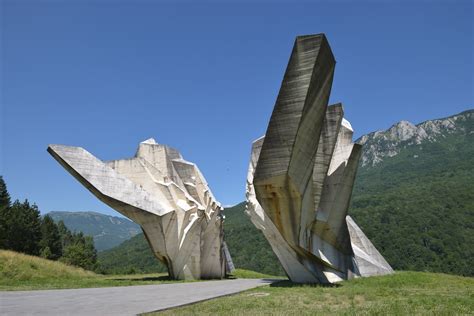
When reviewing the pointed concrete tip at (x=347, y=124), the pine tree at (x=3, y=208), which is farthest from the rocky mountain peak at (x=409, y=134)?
the pointed concrete tip at (x=347, y=124)

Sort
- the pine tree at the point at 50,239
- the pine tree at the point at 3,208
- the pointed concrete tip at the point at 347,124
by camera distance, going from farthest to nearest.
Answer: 1. the pine tree at the point at 50,239
2. the pine tree at the point at 3,208
3. the pointed concrete tip at the point at 347,124

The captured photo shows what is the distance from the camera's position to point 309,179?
1449cm

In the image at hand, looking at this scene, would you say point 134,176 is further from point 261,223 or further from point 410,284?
point 410,284

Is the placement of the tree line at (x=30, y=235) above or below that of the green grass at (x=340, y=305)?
above

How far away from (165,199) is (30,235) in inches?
1003

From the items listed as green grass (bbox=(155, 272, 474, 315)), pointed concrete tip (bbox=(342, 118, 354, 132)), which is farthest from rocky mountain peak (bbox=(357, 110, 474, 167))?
green grass (bbox=(155, 272, 474, 315))

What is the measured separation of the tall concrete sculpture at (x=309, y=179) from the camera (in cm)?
1227

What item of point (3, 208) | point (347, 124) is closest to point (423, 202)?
point (347, 124)

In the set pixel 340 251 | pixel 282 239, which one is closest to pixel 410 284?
pixel 340 251

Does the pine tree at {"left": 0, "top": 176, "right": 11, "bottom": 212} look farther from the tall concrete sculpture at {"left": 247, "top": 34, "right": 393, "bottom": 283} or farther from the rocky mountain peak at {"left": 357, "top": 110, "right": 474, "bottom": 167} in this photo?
the rocky mountain peak at {"left": 357, "top": 110, "right": 474, "bottom": 167}

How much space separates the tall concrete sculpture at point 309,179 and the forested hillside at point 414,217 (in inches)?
1015

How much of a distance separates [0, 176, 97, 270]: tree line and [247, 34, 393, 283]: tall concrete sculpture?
28.3m

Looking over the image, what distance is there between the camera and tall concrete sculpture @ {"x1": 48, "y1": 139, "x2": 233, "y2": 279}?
18.5m

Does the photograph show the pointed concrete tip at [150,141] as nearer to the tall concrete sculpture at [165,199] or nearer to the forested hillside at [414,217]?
the tall concrete sculpture at [165,199]
